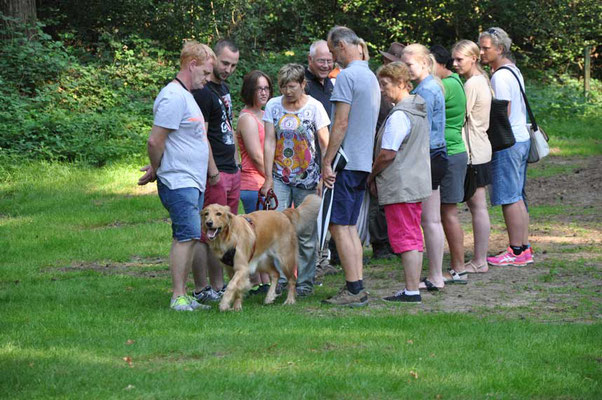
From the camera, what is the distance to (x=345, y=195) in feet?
23.1

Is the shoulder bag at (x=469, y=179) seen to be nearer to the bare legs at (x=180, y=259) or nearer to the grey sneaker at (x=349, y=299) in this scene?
the grey sneaker at (x=349, y=299)

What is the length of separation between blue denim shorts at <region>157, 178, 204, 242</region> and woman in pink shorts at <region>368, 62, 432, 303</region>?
1.47m

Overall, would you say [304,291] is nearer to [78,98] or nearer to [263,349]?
[263,349]

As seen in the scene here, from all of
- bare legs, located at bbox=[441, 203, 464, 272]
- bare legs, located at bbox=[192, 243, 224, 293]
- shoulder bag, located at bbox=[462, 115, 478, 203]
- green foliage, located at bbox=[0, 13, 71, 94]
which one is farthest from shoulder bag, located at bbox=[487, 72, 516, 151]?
green foliage, located at bbox=[0, 13, 71, 94]

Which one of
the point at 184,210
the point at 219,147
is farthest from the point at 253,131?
the point at 184,210

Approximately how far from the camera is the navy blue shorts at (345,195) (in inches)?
276

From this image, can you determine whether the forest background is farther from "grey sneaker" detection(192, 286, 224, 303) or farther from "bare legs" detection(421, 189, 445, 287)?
"bare legs" detection(421, 189, 445, 287)

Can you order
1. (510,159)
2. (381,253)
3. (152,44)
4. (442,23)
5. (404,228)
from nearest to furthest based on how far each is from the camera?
(404,228) → (510,159) → (381,253) → (152,44) → (442,23)

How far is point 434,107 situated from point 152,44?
1571 cm

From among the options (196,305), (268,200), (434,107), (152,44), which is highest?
(152,44)

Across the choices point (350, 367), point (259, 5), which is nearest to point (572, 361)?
point (350, 367)

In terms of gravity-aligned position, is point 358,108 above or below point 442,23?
below

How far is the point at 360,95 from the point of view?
22.8 feet

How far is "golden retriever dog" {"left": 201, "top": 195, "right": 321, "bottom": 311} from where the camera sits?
7.03 m
